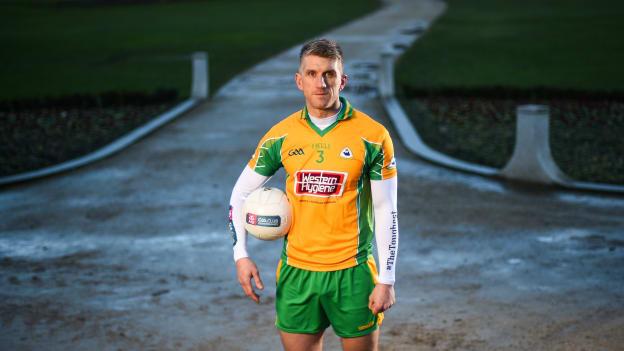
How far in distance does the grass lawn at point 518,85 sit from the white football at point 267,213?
9.36 m

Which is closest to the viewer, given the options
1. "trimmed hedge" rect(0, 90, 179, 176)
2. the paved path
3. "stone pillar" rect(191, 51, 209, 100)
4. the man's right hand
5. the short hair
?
the short hair

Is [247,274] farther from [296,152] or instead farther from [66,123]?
[66,123]

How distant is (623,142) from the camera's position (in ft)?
53.3

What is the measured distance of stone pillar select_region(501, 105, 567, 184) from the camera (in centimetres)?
1304

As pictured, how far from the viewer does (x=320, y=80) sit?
4.48 metres

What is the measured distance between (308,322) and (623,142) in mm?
12774

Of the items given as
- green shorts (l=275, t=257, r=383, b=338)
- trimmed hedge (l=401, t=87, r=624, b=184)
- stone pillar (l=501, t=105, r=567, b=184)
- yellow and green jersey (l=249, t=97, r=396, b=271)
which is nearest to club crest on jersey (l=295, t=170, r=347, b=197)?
yellow and green jersey (l=249, t=97, r=396, b=271)

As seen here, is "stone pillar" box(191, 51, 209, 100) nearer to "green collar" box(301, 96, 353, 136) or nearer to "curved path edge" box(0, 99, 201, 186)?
"curved path edge" box(0, 99, 201, 186)

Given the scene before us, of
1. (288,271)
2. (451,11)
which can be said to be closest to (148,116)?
(288,271)

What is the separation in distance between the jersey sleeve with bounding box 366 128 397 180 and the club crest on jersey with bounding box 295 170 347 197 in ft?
0.48

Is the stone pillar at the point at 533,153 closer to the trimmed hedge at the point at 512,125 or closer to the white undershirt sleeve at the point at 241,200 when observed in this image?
the trimmed hedge at the point at 512,125

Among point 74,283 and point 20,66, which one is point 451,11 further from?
point 74,283

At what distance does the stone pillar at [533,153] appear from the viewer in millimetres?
13039

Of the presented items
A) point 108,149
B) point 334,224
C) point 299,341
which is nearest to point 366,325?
point 299,341
